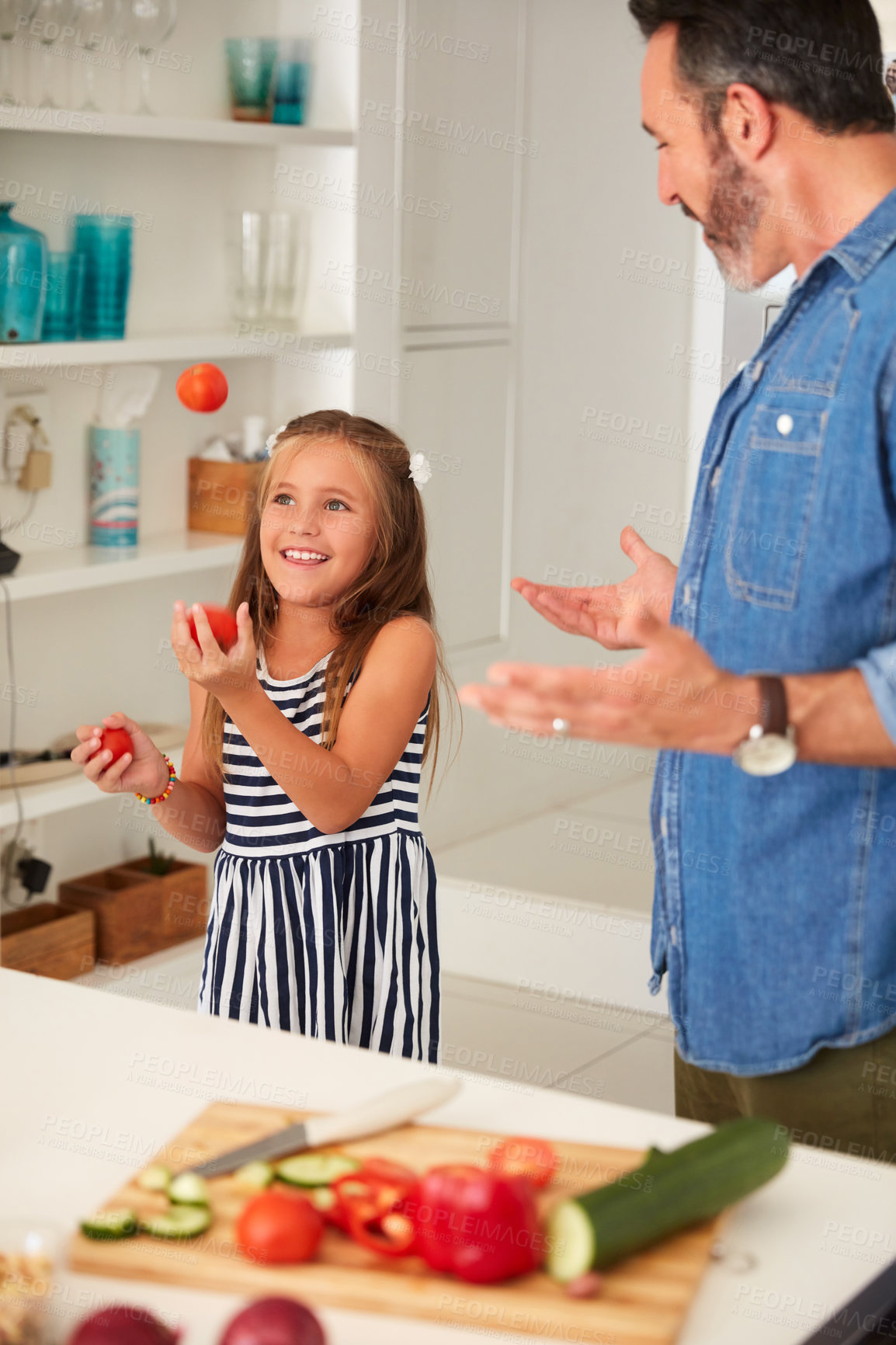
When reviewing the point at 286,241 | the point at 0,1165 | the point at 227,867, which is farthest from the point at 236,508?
the point at 0,1165

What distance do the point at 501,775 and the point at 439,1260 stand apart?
3.35 meters

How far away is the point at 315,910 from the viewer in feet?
5.59

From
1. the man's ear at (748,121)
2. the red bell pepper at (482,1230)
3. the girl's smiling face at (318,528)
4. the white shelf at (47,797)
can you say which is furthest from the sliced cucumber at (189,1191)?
the white shelf at (47,797)

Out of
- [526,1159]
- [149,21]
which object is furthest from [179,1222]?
[149,21]

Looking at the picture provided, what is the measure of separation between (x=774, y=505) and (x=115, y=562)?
1.85 m

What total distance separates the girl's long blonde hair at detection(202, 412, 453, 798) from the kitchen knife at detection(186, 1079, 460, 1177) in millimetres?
668

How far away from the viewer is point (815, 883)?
4.33 feet

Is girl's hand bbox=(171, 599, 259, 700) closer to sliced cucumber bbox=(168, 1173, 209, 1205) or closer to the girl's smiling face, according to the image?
the girl's smiling face

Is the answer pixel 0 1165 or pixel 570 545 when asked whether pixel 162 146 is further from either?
pixel 0 1165

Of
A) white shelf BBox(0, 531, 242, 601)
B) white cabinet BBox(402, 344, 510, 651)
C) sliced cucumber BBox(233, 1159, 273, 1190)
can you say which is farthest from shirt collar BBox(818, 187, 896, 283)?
white cabinet BBox(402, 344, 510, 651)

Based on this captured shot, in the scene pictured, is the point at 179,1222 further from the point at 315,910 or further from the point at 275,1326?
the point at 315,910

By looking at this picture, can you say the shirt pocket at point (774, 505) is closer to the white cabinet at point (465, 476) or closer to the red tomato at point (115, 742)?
the red tomato at point (115, 742)

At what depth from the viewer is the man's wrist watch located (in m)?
1.12

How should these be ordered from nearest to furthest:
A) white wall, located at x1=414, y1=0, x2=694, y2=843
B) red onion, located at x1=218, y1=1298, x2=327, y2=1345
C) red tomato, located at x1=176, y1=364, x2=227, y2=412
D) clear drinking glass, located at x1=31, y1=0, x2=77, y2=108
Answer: red onion, located at x1=218, y1=1298, x2=327, y2=1345 < red tomato, located at x1=176, y1=364, x2=227, y2=412 < clear drinking glass, located at x1=31, y1=0, x2=77, y2=108 < white wall, located at x1=414, y1=0, x2=694, y2=843
